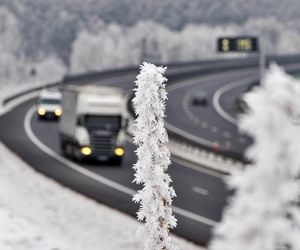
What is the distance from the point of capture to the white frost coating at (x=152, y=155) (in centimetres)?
993

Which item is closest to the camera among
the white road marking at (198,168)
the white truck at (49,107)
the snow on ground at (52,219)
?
the snow on ground at (52,219)

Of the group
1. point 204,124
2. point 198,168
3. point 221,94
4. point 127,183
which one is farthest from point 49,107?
point 221,94

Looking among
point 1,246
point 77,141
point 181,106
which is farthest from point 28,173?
point 181,106

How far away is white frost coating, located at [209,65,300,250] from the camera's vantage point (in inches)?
231

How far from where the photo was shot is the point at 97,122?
37.0 m

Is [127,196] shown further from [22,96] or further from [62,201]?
[22,96]

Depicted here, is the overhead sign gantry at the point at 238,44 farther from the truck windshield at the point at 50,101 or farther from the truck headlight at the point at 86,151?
the truck headlight at the point at 86,151

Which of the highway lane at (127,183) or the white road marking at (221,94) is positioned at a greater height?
the highway lane at (127,183)

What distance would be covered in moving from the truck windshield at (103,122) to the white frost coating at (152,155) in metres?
26.5

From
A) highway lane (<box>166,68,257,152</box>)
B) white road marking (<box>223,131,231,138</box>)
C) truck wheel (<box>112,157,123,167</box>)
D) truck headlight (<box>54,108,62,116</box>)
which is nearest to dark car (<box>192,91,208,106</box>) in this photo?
highway lane (<box>166,68,257,152</box>)

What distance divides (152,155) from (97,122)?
27121mm

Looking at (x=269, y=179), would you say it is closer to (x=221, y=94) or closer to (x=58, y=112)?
(x=58, y=112)

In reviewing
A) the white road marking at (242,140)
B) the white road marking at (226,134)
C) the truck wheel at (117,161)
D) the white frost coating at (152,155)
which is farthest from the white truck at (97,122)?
the white frost coating at (152,155)

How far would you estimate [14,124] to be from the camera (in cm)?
5609
